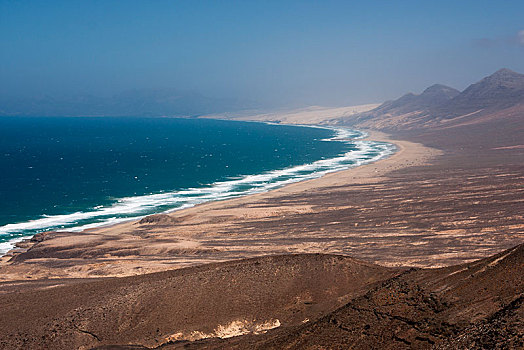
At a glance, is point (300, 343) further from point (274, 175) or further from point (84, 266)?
point (274, 175)

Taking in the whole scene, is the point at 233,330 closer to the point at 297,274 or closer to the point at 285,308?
the point at 285,308

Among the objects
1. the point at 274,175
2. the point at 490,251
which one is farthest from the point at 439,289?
the point at 274,175

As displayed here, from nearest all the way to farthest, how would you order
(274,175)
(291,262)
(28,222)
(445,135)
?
(291,262), (28,222), (274,175), (445,135)

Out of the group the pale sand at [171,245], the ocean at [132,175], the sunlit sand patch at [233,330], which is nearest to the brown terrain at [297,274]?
the sunlit sand patch at [233,330]

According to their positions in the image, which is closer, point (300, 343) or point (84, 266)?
point (300, 343)

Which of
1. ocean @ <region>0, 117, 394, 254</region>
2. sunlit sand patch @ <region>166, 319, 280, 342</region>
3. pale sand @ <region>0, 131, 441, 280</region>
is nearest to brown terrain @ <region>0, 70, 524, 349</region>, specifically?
sunlit sand patch @ <region>166, 319, 280, 342</region>

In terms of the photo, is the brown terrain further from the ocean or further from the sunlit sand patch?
the ocean
